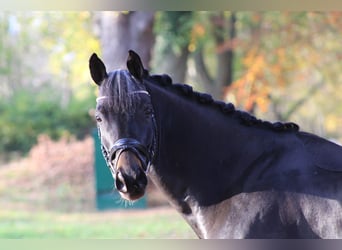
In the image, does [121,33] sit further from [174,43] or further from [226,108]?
[226,108]

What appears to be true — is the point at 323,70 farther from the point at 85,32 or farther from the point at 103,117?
the point at 103,117

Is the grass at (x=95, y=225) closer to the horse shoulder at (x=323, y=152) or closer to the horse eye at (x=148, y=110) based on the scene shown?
the horse shoulder at (x=323, y=152)

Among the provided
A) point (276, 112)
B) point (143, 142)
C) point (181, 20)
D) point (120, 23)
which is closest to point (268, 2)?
point (143, 142)

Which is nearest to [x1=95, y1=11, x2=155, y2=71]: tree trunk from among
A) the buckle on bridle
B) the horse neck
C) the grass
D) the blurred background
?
the blurred background

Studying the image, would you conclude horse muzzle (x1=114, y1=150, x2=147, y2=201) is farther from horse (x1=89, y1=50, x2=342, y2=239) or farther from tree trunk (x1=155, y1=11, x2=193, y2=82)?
tree trunk (x1=155, y1=11, x2=193, y2=82)

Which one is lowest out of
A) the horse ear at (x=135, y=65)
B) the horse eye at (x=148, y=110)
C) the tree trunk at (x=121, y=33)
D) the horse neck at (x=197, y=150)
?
the tree trunk at (x=121, y=33)

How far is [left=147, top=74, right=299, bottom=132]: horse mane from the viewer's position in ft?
9.70


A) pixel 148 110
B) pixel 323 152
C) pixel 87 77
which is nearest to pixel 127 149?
pixel 148 110

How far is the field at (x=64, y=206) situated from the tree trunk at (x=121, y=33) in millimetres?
2670

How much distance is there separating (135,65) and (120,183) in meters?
0.60

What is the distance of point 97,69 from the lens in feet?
9.16

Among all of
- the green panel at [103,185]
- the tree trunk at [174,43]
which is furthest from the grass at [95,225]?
the tree trunk at [174,43]

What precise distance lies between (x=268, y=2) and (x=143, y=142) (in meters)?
1.12

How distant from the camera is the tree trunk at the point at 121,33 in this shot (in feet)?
35.0
